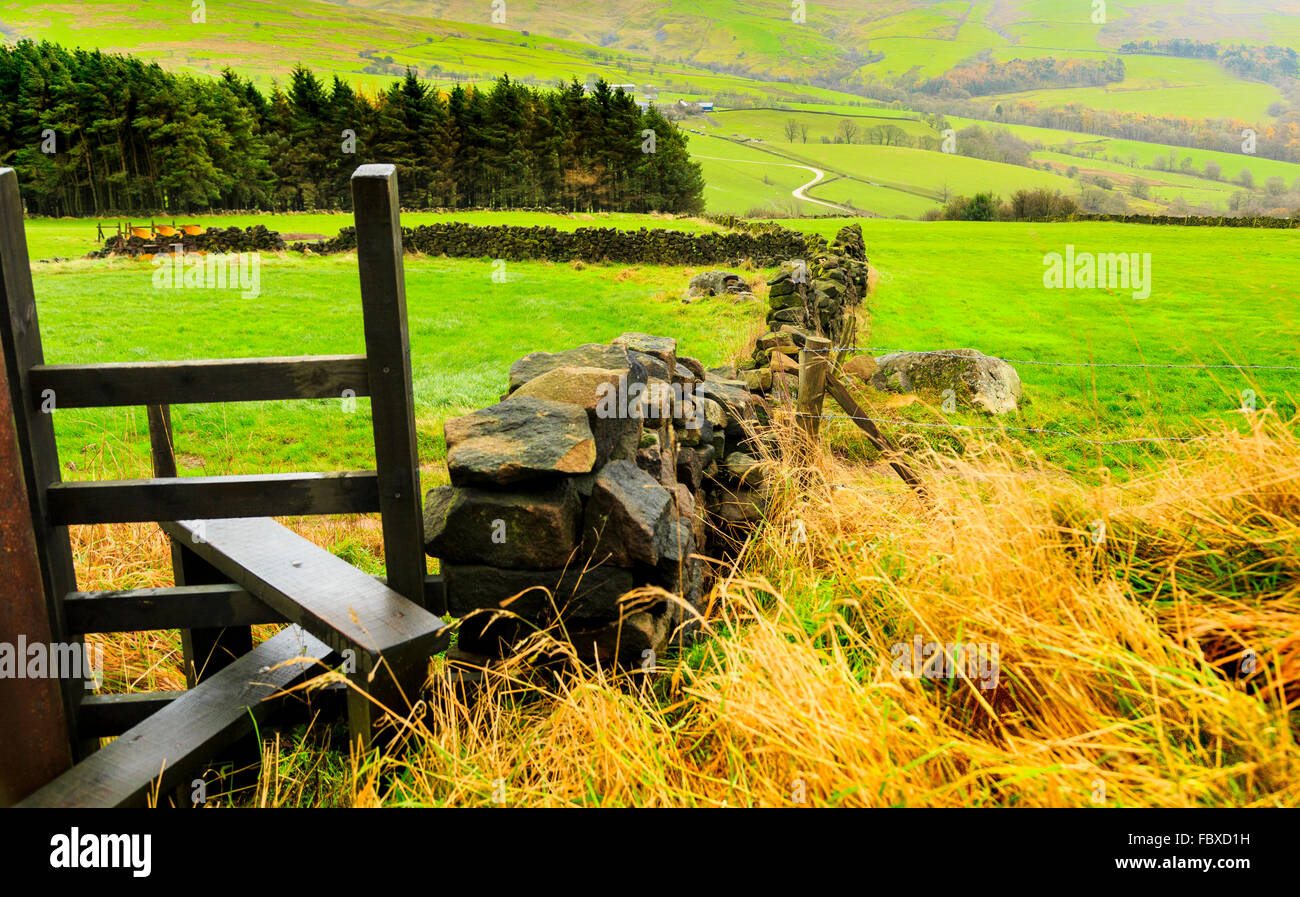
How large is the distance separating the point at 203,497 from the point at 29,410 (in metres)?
0.73

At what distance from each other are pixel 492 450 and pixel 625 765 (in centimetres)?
148

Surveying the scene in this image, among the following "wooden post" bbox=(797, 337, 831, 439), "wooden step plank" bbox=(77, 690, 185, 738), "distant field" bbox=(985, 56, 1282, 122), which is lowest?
"wooden step plank" bbox=(77, 690, 185, 738)

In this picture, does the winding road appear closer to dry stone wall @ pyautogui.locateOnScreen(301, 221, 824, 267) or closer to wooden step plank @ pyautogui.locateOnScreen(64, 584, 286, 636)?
dry stone wall @ pyautogui.locateOnScreen(301, 221, 824, 267)

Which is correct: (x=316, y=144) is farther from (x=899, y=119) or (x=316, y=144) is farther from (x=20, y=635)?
(x=899, y=119)

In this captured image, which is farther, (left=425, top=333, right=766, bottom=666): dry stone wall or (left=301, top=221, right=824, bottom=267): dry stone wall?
(left=301, top=221, right=824, bottom=267): dry stone wall

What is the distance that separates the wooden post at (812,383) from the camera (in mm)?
7121

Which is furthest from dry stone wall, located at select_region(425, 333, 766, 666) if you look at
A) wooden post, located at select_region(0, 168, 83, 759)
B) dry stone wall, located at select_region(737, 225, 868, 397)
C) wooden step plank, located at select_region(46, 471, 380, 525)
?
dry stone wall, located at select_region(737, 225, 868, 397)

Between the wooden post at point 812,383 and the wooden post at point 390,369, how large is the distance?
4339 mm

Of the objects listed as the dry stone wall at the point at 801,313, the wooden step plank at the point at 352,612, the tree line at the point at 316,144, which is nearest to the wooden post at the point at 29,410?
the wooden step plank at the point at 352,612

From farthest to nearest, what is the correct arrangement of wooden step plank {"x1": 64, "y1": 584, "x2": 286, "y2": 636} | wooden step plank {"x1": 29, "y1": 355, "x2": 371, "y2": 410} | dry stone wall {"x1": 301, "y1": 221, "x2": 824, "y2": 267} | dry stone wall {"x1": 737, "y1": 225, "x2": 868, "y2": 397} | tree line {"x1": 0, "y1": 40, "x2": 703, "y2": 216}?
1. tree line {"x1": 0, "y1": 40, "x2": 703, "y2": 216}
2. dry stone wall {"x1": 301, "y1": 221, "x2": 824, "y2": 267}
3. dry stone wall {"x1": 737, "y1": 225, "x2": 868, "y2": 397}
4. wooden step plank {"x1": 64, "y1": 584, "x2": 286, "y2": 636}
5. wooden step plank {"x1": 29, "y1": 355, "x2": 371, "y2": 410}

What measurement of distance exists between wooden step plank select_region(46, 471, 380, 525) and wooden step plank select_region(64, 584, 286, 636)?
343 millimetres

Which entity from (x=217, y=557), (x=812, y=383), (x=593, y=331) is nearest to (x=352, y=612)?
(x=217, y=557)

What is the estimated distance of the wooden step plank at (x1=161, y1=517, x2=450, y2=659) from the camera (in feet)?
10.0

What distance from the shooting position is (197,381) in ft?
10.7
